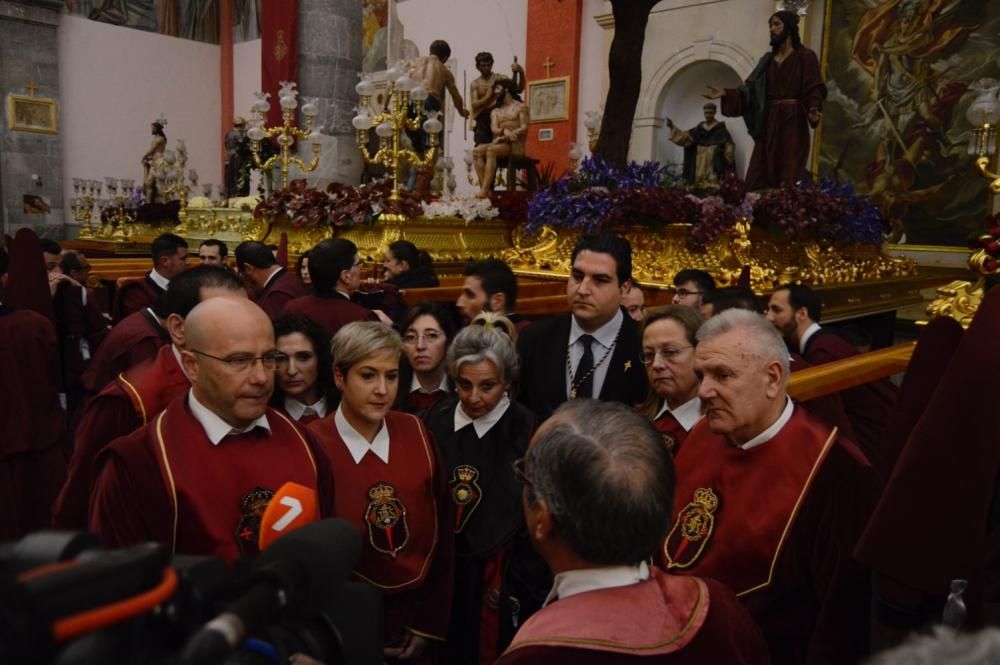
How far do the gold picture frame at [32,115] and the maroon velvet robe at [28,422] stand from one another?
1464 cm

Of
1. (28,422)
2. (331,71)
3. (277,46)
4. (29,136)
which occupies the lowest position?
(28,422)

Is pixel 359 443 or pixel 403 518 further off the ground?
pixel 359 443

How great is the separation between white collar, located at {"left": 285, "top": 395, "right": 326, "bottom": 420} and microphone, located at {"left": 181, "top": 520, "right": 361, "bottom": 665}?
2335 mm

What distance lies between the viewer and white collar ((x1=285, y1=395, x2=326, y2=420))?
320cm

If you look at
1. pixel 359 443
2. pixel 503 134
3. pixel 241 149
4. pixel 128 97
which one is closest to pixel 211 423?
pixel 359 443

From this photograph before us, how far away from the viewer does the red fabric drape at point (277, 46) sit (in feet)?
60.0

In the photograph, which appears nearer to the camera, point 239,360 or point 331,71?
point 239,360

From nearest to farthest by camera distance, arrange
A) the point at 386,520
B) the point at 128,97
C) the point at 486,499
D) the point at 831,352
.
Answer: the point at 386,520 < the point at 486,499 < the point at 831,352 < the point at 128,97

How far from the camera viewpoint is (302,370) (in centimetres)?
319

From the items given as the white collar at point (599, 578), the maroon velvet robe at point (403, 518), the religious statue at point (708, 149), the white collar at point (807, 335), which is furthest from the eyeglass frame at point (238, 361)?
the religious statue at point (708, 149)

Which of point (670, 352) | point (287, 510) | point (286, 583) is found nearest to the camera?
point (286, 583)

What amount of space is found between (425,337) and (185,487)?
167cm

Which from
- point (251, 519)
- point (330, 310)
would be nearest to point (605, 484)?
point (251, 519)

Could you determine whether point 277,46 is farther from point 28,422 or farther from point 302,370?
point 302,370
